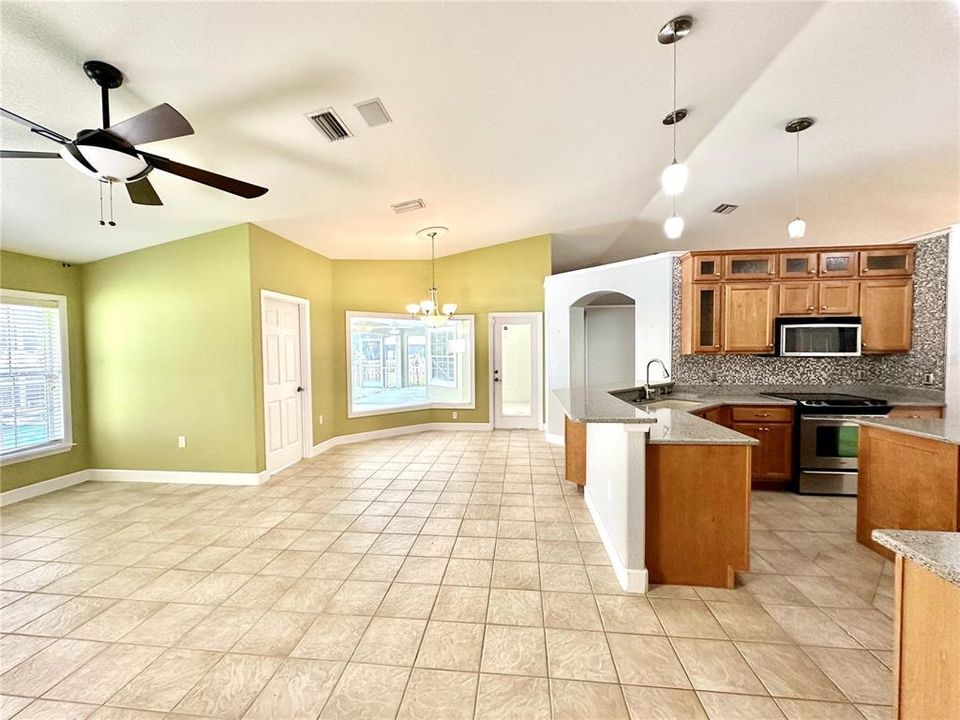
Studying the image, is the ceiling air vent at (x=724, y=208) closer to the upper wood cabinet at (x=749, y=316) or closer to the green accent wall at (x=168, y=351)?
the upper wood cabinet at (x=749, y=316)

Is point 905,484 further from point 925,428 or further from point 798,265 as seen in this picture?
point 798,265

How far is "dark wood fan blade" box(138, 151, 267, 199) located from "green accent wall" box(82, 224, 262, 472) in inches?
79.4

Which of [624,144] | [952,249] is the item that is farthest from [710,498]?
[952,249]

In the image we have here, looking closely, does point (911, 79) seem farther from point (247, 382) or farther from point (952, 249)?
point (247, 382)

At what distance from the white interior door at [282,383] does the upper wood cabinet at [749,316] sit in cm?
512

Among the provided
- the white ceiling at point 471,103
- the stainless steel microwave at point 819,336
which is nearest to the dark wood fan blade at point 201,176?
the white ceiling at point 471,103

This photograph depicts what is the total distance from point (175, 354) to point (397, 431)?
10.6ft

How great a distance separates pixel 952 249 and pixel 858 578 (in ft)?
10.9

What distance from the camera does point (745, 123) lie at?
3.30 meters

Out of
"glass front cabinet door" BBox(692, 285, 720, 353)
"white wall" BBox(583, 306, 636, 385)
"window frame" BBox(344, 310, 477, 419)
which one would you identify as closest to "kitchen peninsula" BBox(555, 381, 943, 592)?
"glass front cabinet door" BBox(692, 285, 720, 353)

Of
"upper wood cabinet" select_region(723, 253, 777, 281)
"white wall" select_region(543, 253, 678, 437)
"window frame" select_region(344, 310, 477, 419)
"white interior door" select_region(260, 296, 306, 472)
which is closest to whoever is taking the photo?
"upper wood cabinet" select_region(723, 253, 777, 281)

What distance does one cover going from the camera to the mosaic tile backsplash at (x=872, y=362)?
3650mm

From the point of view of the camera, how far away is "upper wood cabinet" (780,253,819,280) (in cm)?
391

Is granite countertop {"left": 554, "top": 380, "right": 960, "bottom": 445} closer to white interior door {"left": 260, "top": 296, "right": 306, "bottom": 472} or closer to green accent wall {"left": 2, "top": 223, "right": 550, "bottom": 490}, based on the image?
white interior door {"left": 260, "top": 296, "right": 306, "bottom": 472}
